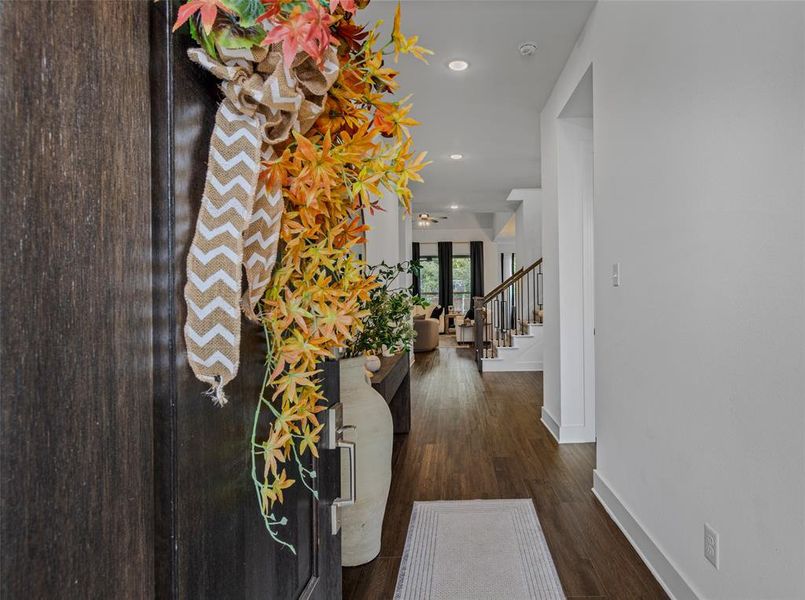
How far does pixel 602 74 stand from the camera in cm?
258

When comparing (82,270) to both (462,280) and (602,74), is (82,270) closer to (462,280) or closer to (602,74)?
(602,74)

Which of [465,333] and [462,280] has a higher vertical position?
[462,280]

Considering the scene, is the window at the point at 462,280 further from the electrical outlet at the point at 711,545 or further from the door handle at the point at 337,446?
the door handle at the point at 337,446

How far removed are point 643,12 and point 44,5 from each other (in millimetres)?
2305

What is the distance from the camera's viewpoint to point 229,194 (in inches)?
22.4

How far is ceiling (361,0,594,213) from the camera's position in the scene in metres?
2.79

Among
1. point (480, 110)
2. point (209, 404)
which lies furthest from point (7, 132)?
point (480, 110)

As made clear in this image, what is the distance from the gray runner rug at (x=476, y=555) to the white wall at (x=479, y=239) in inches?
419

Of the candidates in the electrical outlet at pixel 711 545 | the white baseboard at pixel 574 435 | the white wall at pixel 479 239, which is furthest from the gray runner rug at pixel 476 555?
the white wall at pixel 479 239

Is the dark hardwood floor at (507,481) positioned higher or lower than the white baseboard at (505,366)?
lower

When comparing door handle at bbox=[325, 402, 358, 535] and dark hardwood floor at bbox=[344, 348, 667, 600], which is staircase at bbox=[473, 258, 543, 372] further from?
door handle at bbox=[325, 402, 358, 535]

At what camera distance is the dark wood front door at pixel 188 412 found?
1.77 ft

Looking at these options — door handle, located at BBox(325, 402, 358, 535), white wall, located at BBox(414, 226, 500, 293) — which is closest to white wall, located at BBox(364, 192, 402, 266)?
door handle, located at BBox(325, 402, 358, 535)

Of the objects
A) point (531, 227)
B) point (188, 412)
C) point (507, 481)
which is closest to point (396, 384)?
point (507, 481)
